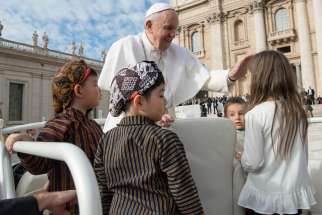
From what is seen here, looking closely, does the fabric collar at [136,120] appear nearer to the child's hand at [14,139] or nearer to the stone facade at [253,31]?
the child's hand at [14,139]

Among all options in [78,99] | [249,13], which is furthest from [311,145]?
[249,13]

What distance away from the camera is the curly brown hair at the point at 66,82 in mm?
1787

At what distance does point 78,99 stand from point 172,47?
1.12 meters

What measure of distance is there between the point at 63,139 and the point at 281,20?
29.9m

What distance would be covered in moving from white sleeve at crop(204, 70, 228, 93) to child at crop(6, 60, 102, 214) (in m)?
1.09

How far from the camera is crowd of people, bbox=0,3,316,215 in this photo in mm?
1251

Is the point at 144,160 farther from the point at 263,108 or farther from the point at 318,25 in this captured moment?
the point at 318,25

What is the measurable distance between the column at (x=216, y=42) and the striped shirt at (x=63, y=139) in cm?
2957

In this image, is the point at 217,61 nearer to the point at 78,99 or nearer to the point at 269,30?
the point at 269,30

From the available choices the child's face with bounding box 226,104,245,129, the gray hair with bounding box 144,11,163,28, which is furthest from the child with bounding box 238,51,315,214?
the child's face with bounding box 226,104,245,129

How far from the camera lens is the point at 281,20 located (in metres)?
27.5

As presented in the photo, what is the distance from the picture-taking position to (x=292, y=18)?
26484 millimetres

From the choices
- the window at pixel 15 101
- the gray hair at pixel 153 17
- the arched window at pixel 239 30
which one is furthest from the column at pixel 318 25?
the gray hair at pixel 153 17

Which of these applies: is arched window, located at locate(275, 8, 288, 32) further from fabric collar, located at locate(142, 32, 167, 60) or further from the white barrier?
the white barrier
